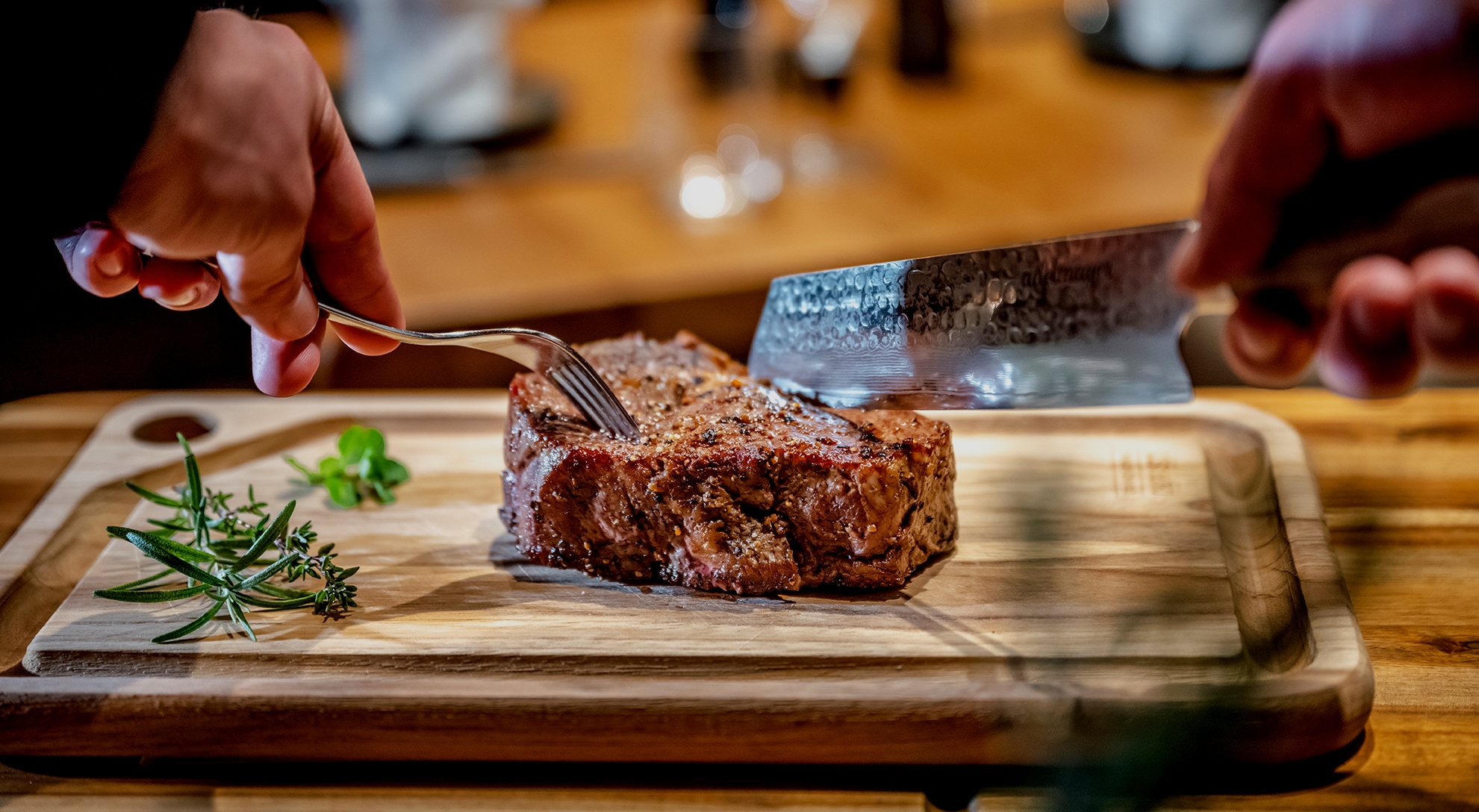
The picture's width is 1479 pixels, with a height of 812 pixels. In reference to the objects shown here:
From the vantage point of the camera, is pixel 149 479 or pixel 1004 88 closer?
pixel 149 479

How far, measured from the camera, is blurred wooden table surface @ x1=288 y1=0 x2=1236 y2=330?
11.2ft

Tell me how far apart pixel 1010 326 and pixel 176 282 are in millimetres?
1386

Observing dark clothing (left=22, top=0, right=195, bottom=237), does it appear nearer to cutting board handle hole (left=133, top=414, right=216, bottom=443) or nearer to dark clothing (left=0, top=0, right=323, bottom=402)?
dark clothing (left=0, top=0, right=323, bottom=402)

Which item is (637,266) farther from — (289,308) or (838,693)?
(838,693)

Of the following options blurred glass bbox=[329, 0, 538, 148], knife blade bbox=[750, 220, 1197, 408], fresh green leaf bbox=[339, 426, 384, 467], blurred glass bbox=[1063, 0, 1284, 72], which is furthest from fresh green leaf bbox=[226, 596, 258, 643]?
blurred glass bbox=[1063, 0, 1284, 72]

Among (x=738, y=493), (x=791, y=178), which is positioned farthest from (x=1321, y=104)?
(x=791, y=178)

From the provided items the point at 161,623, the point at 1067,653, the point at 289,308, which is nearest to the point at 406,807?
the point at 161,623

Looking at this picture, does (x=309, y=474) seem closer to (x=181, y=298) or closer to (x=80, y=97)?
(x=181, y=298)

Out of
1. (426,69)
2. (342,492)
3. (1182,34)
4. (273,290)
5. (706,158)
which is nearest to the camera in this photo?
(273,290)

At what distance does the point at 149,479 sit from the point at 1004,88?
11.0 ft

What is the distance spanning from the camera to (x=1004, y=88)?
444 cm

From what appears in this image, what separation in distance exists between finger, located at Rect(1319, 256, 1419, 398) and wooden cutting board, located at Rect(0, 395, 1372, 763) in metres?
0.39

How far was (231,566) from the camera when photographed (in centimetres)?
192

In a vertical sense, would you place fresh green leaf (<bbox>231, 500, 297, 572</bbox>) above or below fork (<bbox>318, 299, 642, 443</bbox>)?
below
